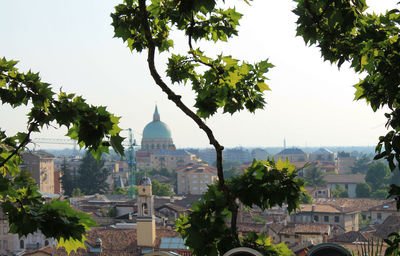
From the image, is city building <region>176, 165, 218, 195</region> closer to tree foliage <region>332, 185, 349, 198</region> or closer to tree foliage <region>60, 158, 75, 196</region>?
tree foliage <region>332, 185, 349, 198</region>

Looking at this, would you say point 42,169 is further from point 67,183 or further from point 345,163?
point 345,163

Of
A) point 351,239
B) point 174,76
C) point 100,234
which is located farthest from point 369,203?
point 174,76

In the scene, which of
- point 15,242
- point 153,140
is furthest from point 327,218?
point 153,140

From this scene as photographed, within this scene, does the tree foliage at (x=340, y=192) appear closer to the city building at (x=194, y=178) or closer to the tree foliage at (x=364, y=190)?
the tree foliage at (x=364, y=190)

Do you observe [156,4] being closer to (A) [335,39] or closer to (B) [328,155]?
(A) [335,39]

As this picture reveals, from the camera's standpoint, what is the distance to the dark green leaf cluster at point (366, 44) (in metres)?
1.62

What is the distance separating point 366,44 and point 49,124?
2.97 feet

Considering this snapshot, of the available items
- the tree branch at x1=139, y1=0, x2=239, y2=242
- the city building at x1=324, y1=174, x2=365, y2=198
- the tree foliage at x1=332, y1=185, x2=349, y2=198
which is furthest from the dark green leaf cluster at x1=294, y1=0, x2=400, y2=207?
the city building at x1=324, y1=174, x2=365, y2=198

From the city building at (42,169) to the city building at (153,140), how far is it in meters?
26.3

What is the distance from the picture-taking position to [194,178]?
164 feet

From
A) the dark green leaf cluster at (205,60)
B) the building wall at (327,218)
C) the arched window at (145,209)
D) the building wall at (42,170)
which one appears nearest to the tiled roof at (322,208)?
the building wall at (327,218)

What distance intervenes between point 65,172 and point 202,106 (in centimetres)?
4137

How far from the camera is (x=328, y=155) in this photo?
7544cm

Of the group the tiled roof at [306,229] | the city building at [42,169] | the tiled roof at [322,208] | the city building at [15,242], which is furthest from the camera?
the city building at [42,169]
